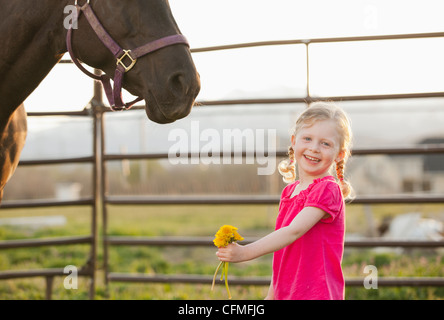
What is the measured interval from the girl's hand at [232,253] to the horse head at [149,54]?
0.60 metres

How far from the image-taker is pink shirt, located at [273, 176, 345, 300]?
5.70 ft

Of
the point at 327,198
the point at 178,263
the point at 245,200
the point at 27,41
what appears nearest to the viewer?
the point at 327,198

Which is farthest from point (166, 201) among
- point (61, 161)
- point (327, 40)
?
point (327, 40)

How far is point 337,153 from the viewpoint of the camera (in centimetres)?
185

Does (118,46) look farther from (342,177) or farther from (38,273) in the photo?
(38,273)

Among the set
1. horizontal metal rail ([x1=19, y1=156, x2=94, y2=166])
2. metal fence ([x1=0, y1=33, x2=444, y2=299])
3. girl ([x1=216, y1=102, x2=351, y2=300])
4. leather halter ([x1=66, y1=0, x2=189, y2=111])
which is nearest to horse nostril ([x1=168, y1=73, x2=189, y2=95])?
leather halter ([x1=66, y1=0, x2=189, y2=111])

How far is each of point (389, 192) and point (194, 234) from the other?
5.61 metres

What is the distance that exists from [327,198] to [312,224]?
0.36 ft

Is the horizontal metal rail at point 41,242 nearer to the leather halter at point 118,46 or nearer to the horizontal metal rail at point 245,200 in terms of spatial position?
the horizontal metal rail at point 245,200

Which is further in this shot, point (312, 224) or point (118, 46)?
point (118, 46)

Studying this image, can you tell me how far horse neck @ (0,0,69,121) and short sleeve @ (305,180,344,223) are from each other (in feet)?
4.20

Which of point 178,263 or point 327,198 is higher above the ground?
point 327,198

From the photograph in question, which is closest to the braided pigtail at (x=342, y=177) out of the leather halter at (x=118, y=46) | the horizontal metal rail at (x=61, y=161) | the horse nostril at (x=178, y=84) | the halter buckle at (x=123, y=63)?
the horse nostril at (x=178, y=84)

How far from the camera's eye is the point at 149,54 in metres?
2.02
